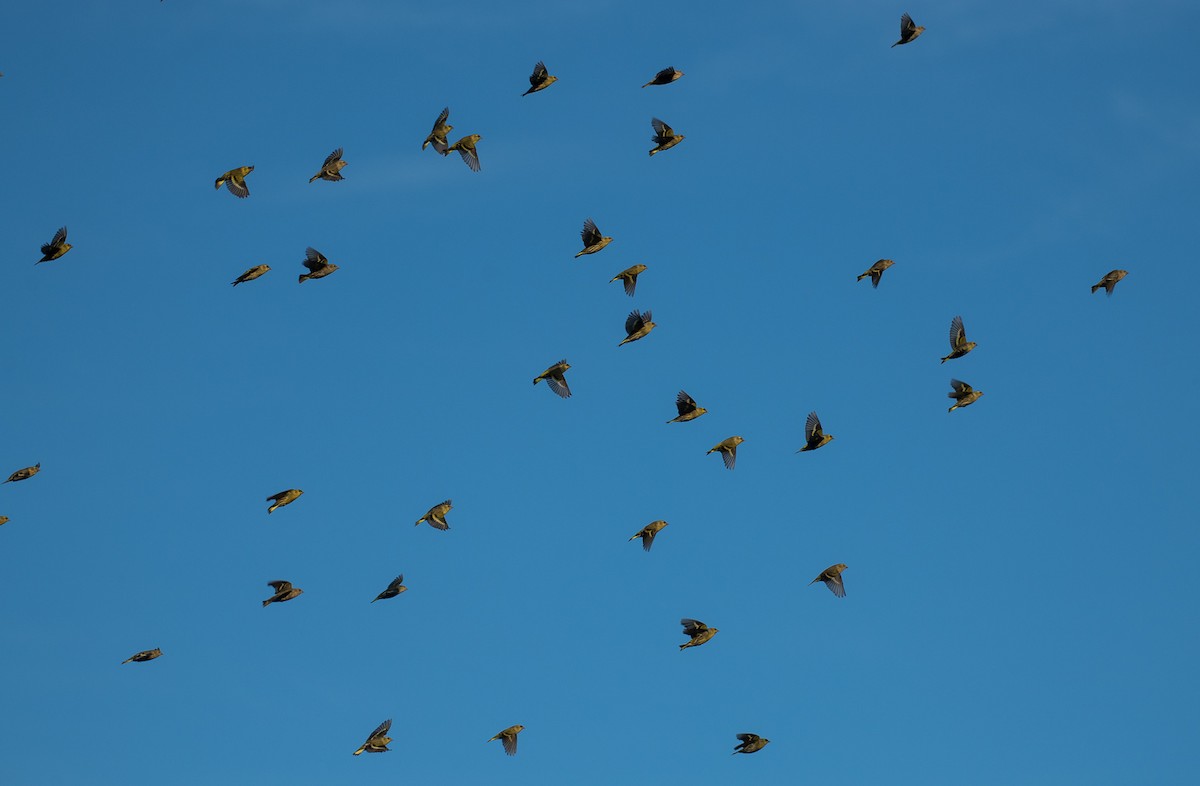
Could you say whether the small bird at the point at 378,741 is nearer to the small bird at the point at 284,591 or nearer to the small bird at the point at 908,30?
the small bird at the point at 284,591

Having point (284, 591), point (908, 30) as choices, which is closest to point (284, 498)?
point (284, 591)

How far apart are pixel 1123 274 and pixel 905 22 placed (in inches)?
481

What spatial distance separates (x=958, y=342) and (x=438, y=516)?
18.7 m

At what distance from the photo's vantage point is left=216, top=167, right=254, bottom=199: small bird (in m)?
81.3

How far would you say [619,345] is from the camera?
8050 centimetres

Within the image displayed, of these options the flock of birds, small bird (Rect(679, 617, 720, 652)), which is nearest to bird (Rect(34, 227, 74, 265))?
the flock of birds

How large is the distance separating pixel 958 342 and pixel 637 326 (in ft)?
36.3

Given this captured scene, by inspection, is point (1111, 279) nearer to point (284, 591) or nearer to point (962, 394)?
point (962, 394)

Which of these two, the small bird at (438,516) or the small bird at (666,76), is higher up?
the small bird at (666,76)

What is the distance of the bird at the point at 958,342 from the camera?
275 ft

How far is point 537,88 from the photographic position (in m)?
83.9

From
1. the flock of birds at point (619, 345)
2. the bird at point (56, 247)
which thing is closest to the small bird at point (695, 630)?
the flock of birds at point (619, 345)

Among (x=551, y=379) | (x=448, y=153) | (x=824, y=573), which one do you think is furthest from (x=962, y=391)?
(x=448, y=153)

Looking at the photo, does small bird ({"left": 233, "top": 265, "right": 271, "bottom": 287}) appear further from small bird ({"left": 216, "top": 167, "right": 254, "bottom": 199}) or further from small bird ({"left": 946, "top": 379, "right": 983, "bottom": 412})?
small bird ({"left": 946, "top": 379, "right": 983, "bottom": 412})
